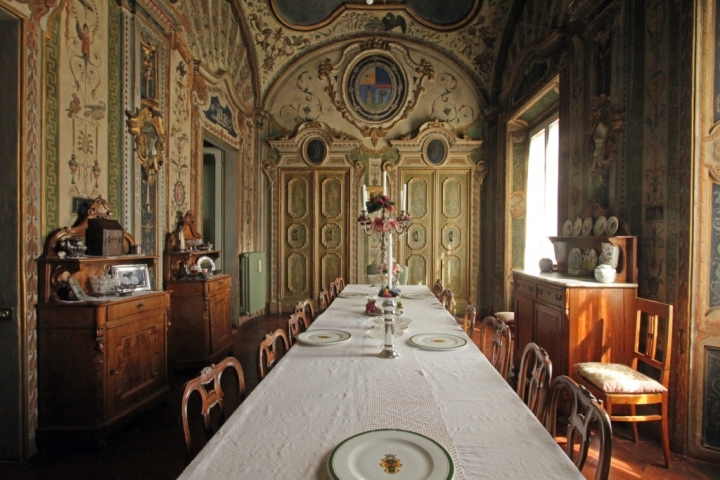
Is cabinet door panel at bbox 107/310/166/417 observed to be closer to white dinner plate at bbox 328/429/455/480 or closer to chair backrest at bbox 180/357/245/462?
chair backrest at bbox 180/357/245/462

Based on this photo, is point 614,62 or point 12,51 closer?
point 12,51

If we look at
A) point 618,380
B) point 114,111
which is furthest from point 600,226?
point 114,111

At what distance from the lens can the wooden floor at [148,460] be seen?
7.80ft

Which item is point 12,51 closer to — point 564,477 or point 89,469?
point 89,469

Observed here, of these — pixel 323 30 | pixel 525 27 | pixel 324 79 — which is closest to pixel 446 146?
pixel 525 27

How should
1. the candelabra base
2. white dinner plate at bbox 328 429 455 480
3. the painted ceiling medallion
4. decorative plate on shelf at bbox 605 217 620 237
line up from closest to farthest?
white dinner plate at bbox 328 429 455 480 < the candelabra base < decorative plate on shelf at bbox 605 217 620 237 < the painted ceiling medallion

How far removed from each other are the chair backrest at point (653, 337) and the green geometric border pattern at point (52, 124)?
14.3ft

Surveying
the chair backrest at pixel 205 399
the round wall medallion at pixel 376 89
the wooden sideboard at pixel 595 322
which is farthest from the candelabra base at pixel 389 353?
the round wall medallion at pixel 376 89

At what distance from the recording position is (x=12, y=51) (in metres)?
2.47

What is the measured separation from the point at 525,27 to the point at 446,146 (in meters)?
2.16

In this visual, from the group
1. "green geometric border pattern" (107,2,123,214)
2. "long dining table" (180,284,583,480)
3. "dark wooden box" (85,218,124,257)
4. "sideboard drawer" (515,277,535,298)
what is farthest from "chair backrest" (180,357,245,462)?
"sideboard drawer" (515,277,535,298)

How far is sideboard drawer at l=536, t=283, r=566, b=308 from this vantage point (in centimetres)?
311

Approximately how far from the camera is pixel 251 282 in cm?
642

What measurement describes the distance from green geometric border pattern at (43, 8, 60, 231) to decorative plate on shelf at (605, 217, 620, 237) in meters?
4.41
